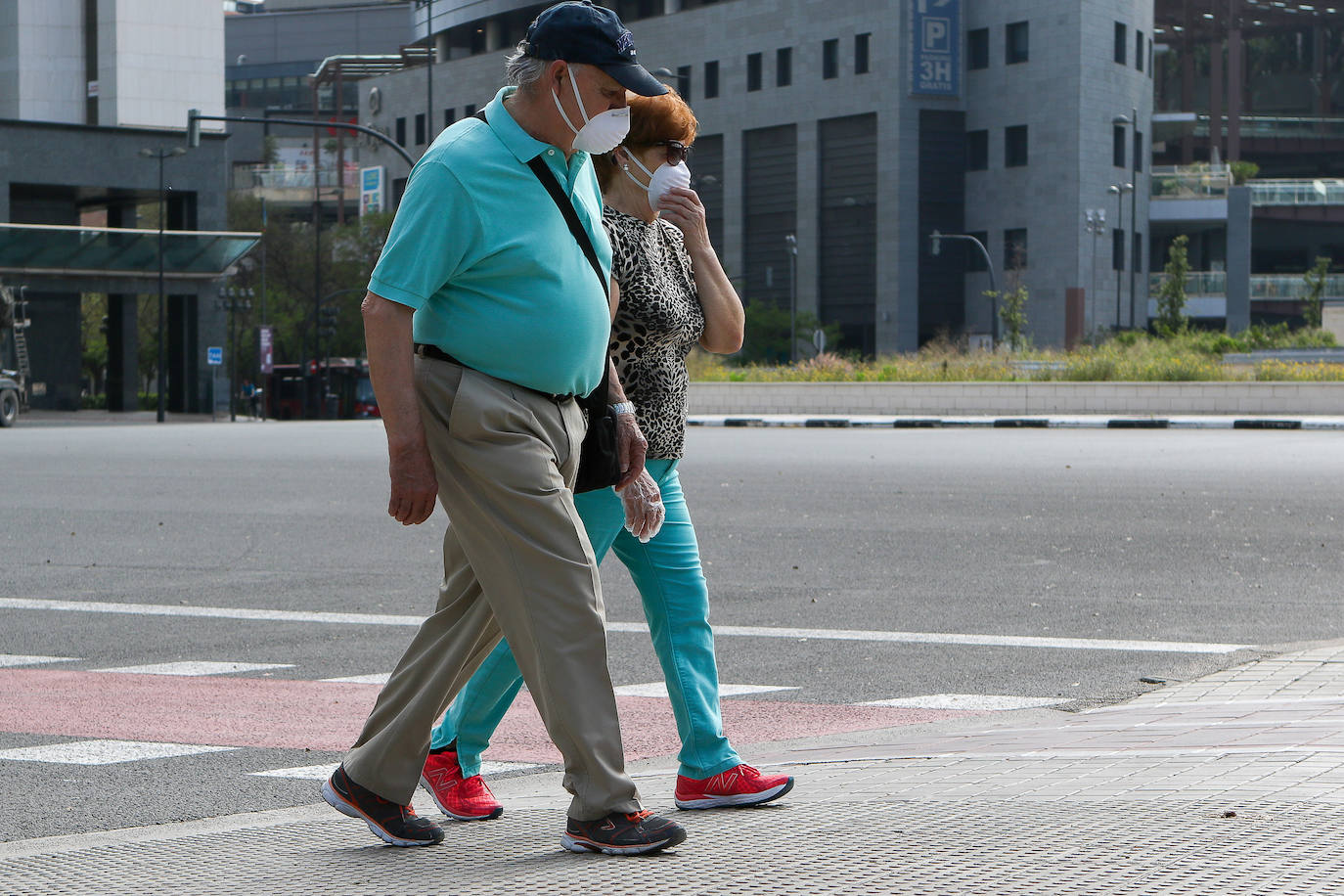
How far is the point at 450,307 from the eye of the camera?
155 inches

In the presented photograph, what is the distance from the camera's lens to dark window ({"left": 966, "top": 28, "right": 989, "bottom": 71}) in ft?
250

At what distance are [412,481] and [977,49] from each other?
76.3 meters

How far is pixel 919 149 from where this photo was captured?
75.8m

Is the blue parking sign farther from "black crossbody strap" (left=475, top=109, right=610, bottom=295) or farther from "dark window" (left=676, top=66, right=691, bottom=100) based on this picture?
"black crossbody strap" (left=475, top=109, right=610, bottom=295)

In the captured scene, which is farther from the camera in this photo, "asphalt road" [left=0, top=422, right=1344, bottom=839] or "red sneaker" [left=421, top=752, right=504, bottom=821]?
"asphalt road" [left=0, top=422, right=1344, bottom=839]

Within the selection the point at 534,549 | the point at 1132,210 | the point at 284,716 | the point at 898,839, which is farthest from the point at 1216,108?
the point at 534,549


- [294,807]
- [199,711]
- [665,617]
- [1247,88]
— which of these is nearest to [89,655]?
→ [199,711]

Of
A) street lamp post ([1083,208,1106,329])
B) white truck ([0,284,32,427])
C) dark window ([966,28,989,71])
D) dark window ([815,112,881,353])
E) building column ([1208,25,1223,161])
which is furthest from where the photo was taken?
building column ([1208,25,1223,161])

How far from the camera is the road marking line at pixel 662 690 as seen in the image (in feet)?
22.9

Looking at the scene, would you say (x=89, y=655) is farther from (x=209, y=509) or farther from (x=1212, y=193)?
(x=1212, y=193)

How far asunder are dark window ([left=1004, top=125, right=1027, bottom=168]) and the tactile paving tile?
7358 cm

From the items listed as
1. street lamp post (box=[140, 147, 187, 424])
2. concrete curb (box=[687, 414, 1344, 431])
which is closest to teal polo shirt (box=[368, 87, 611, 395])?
concrete curb (box=[687, 414, 1344, 431])

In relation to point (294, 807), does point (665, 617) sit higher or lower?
higher

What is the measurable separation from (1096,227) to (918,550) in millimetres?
61022
